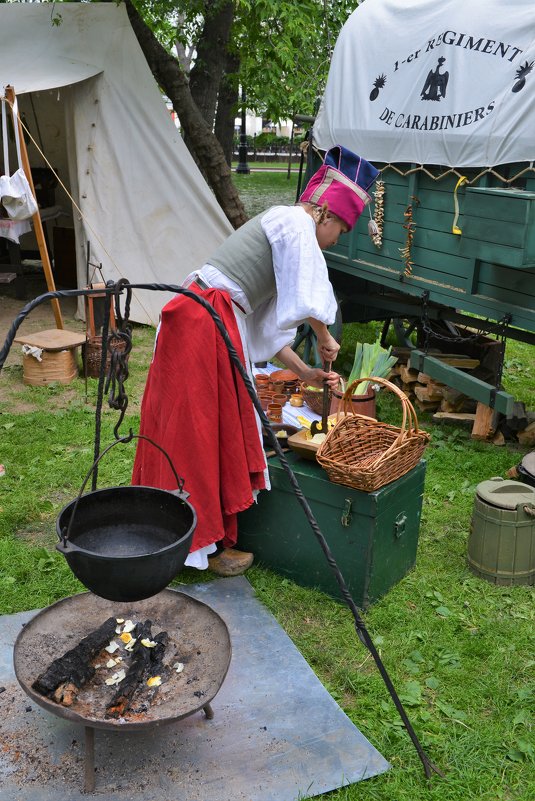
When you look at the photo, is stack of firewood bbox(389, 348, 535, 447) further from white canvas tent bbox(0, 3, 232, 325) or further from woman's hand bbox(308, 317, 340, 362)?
white canvas tent bbox(0, 3, 232, 325)

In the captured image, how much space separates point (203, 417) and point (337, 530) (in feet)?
2.42

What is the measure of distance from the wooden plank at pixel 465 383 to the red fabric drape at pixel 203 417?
1.96 m

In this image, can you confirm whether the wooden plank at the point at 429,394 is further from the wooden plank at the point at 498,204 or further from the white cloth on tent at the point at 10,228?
the white cloth on tent at the point at 10,228

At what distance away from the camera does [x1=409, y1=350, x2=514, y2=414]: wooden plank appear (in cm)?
463

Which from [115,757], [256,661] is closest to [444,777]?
[256,661]

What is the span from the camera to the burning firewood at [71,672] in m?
2.31

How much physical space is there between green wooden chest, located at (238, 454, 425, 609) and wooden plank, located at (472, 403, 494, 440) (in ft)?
6.11

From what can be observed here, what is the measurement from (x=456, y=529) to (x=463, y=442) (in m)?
1.30

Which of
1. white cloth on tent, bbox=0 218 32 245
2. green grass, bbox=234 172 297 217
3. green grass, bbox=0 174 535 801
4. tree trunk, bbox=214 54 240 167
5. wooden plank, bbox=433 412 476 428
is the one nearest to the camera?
green grass, bbox=0 174 535 801

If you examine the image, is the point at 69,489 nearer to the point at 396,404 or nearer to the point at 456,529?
the point at 456,529

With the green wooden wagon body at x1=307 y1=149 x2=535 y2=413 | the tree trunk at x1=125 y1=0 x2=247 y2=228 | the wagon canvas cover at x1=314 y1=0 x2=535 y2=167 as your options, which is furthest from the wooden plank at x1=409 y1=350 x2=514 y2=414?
the tree trunk at x1=125 y1=0 x2=247 y2=228

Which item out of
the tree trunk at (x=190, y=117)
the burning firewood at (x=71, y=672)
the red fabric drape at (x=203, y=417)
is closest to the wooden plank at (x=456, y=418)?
the red fabric drape at (x=203, y=417)

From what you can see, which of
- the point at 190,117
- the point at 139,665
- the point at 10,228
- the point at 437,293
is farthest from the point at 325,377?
the point at 190,117

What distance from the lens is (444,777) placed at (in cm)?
247
